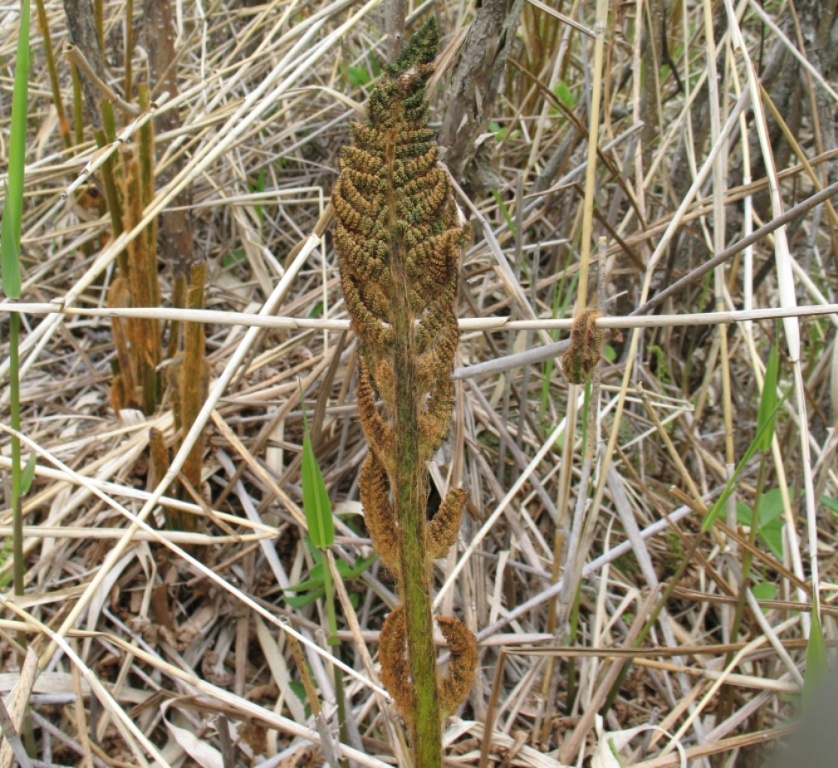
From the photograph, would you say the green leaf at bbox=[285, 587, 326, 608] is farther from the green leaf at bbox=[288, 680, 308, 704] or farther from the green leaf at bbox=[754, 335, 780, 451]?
the green leaf at bbox=[754, 335, 780, 451]

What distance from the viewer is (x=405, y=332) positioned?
74 cm

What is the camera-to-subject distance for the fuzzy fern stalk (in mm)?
716

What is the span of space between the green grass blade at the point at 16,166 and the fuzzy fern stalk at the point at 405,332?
1.27ft

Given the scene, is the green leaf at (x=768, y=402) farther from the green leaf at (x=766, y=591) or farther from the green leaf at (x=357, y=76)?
the green leaf at (x=357, y=76)

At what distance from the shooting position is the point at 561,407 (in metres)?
1.76

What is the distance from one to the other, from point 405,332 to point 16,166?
48cm

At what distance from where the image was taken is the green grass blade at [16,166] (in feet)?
2.85

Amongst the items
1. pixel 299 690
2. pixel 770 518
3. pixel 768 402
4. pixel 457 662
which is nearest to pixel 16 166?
pixel 457 662

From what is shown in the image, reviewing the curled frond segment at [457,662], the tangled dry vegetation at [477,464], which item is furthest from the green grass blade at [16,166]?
the curled frond segment at [457,662]

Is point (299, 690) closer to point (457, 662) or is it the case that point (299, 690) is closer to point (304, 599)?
point (304, 599)

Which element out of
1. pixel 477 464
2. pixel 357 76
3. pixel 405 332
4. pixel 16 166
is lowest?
pixel 477 464

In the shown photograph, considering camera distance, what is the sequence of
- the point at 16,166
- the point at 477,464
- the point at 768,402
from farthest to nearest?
1. the point at 477,464
2. the point at 768,402
3. the point at 16,166

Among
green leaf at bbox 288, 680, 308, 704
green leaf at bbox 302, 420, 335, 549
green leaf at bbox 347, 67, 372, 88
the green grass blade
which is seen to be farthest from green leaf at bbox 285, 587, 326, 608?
green leaf at bbox 347, 67, 372, 88

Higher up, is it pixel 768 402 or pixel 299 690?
pixel 768 402
